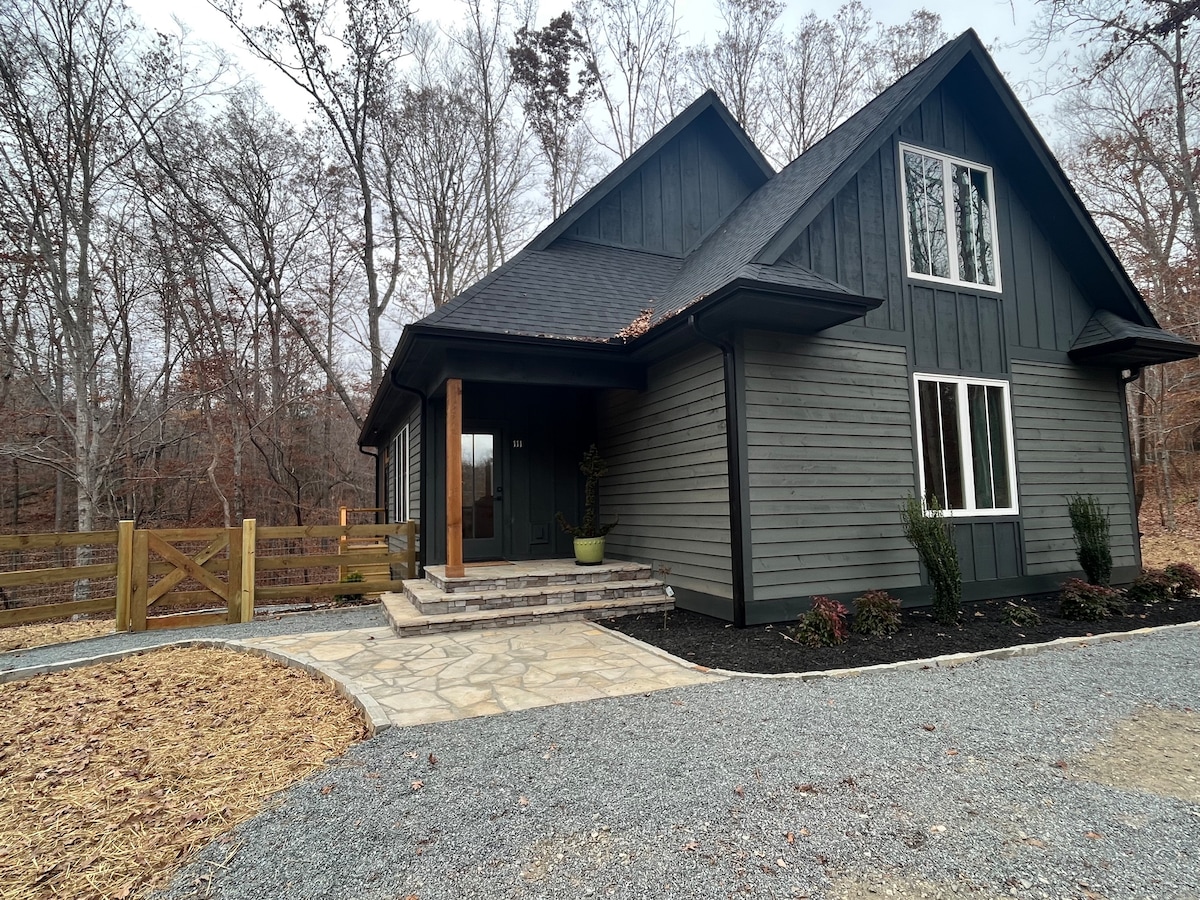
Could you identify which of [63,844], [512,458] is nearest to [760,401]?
[512,458]

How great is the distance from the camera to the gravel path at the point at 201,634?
16.4ft

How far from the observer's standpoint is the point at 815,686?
3711mm

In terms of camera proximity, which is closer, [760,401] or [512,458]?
[760,401]

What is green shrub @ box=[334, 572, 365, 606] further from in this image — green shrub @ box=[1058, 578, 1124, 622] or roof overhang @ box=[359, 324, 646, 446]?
green shrub @ box=[1058, 578, 1124, 622]

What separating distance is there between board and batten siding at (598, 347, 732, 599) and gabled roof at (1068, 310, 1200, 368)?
4956 mm

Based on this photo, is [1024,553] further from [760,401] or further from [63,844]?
[63,844]

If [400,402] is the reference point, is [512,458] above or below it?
below

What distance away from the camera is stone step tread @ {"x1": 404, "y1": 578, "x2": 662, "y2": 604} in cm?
558

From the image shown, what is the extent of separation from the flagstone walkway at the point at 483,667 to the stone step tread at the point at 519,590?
34 centimetres

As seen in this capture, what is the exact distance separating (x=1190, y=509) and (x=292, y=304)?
21.7 metres

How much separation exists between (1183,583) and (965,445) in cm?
272

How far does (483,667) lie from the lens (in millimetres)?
4242

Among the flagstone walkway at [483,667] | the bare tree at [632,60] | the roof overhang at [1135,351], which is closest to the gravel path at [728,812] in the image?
the flagstone walkway at [483,667]

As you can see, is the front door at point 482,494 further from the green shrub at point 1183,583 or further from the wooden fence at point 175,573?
the green shrub at point 1183,583
